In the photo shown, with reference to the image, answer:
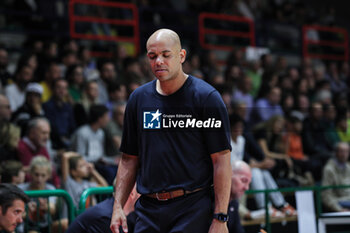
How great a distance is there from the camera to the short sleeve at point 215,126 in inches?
125

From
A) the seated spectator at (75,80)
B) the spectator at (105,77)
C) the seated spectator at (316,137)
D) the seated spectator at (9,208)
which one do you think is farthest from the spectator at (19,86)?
the seated spectator at (316,137)

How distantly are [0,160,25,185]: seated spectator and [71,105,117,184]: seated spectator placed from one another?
1176 mm

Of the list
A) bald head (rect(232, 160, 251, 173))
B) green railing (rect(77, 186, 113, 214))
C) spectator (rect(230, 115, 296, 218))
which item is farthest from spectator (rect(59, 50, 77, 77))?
bald head (rect(232, 160, 251, 173))

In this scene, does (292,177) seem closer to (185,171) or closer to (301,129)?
(301,129)

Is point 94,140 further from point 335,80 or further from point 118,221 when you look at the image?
point 335,80

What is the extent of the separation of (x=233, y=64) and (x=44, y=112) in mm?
5070

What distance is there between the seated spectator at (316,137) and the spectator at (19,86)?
4.68 metres

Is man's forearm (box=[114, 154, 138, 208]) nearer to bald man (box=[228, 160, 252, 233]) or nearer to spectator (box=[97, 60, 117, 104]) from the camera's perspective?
bald man (box=[228, 160, 252, 233])

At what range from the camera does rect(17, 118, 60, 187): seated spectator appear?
673cm

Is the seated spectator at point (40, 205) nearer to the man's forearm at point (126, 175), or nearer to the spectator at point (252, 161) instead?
the man's forearm at point (126, 175)

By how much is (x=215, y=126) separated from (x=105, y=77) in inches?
242

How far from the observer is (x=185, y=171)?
3.21 meters

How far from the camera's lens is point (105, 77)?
9156mm

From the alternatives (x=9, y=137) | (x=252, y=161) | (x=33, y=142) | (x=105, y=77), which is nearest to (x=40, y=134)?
(x=33, y=142)
